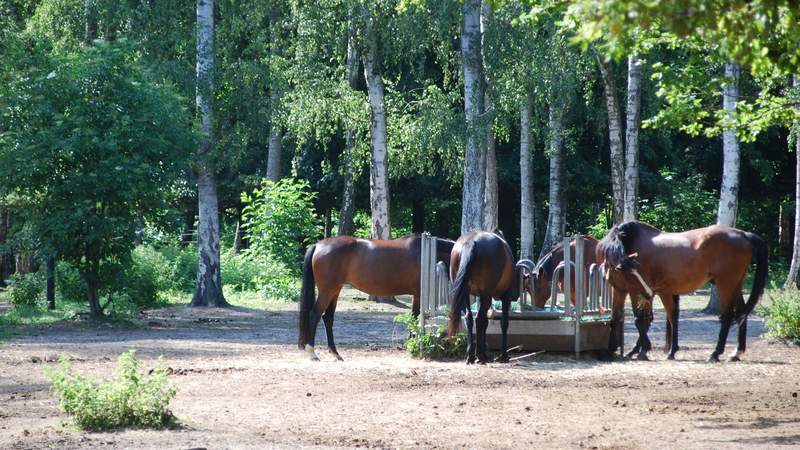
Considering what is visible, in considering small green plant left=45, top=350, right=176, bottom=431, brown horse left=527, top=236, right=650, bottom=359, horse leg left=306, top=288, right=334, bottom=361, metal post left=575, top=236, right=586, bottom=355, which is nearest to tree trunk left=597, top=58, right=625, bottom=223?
brown horse left=527, top=236, right=650, bottom=359

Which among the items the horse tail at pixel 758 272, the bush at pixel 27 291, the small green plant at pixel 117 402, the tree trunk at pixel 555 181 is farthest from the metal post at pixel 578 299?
the tree trunk at pixel 555 181

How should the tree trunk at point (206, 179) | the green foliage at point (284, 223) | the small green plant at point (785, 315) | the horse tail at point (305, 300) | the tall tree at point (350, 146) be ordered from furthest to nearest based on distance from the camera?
the green foliage at point (284, 223) < the tall tree at point (350, 146) < the tree trunk at point (206, 179) < the small green plant at point (785, 315) < the horse tail at point (305, 300)

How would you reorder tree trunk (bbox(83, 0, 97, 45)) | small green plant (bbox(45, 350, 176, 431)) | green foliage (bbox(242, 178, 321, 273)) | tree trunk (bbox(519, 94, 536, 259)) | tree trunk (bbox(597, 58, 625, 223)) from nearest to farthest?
small green plant (bbox(45, 350, 176, 431)) → tree trunk (bbox(597, 58, 625, 223)) → tree trunk (bbox(83, 0, 97, 45)) → green foliage (bbox(242, 178, 321, 273)) → tree trunk (bbox(519, 94, 536, 259))

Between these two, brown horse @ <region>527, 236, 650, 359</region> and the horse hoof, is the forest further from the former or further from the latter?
the horse hoof

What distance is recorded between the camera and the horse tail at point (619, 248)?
1507 centimetres

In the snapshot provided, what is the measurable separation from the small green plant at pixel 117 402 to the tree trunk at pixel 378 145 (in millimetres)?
16968

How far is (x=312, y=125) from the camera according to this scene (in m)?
26.3

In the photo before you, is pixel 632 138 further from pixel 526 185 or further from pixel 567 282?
pixel 567 282

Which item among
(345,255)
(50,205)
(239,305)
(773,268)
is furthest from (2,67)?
(773,268)

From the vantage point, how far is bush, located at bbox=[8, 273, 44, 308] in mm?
23031

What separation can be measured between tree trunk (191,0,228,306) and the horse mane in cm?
1036

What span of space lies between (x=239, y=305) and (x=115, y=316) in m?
5.75

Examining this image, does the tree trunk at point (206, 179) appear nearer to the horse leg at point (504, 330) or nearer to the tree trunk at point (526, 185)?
the tree trunk at point (526, 185)

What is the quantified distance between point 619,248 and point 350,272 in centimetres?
365
